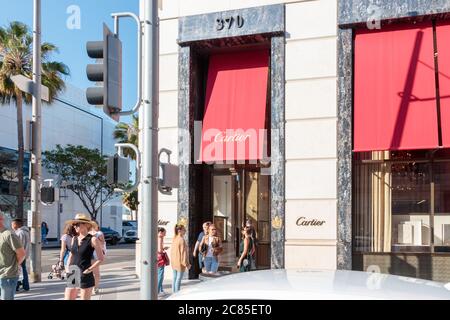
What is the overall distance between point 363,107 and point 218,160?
3.66m

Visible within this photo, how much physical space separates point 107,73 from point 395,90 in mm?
6863

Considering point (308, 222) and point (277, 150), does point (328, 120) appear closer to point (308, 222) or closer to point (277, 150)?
point (277, 150)

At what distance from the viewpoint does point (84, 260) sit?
749 cm

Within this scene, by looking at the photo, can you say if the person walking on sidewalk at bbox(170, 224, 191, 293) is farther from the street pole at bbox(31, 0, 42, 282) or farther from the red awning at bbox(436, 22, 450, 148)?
the red awning at bbox(436, 22, 450, 148)

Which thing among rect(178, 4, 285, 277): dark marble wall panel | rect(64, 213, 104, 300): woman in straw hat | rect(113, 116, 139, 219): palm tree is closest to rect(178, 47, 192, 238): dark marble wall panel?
rect(178, 4, 285, 277): dark marble wall panel

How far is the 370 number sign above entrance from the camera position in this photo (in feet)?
41.5

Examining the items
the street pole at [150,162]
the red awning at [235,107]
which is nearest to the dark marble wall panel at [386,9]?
the red awning at [235,107]

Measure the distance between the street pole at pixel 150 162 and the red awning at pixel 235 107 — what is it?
566 cm

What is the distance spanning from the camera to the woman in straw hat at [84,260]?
24.2 feet

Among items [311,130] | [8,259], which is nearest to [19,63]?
[311,130]

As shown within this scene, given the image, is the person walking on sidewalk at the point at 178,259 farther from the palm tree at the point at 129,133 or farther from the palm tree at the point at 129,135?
the palm tree at the point at 129,135

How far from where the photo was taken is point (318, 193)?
461 inches
